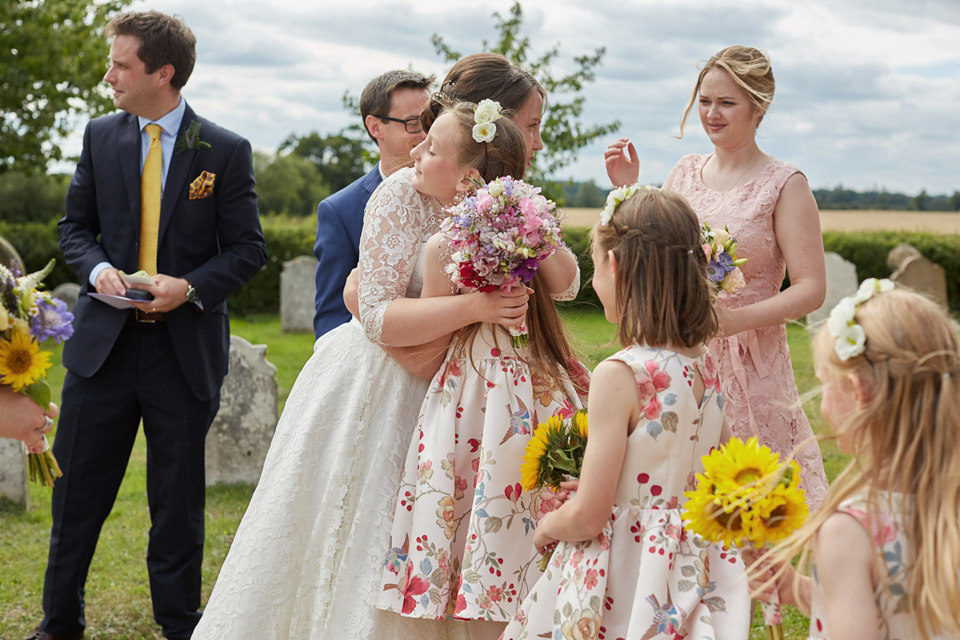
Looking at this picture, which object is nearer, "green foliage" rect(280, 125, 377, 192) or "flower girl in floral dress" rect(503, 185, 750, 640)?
"flower girl in floral dress" rect(503, 185, 750, 640)

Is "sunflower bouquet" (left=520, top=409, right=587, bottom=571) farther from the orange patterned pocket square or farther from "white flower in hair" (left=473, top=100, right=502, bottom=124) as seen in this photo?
the orange patterned pocket square

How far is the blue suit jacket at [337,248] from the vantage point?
12.3 ft

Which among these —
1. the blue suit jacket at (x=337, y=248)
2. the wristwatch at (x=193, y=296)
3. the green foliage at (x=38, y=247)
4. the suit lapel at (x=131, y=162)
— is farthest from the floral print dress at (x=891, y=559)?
the green foliage at (x=38, y=247)

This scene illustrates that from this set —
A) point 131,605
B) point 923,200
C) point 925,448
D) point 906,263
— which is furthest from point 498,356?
point 923,200

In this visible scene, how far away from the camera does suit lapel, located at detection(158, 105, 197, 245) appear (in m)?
4.07

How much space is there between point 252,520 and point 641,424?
1.33 metres

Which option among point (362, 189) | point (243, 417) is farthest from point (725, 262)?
point (243, 417)

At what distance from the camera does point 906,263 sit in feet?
48.1

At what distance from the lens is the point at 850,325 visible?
188cm

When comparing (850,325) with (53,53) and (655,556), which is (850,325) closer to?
(655,556)

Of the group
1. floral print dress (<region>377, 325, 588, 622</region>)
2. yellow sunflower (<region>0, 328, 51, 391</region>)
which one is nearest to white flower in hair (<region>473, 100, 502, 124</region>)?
floral print dress (<region>377, 325, 588, 622</region>)

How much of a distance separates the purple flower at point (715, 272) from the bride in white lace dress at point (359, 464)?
650 mm

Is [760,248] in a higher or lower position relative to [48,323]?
higher

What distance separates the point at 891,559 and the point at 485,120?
5.21 ft
